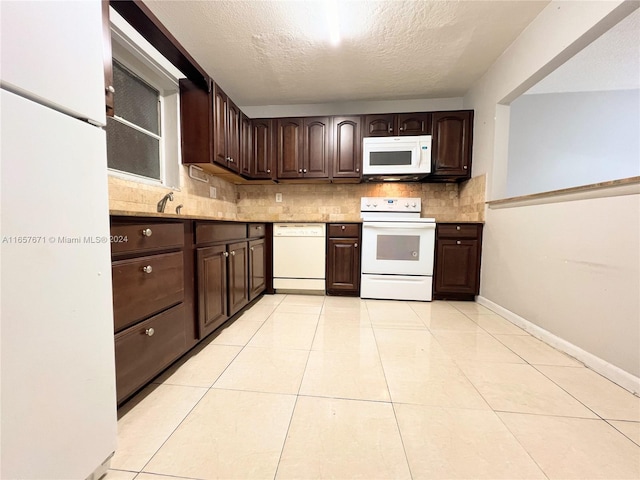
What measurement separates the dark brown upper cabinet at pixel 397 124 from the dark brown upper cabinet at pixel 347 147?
13 cm

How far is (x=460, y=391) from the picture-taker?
119 centimetres

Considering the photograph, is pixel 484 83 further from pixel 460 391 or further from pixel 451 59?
pixel 460 391

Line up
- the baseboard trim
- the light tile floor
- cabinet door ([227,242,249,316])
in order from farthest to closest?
cabinet door ([227,242,249,316]) → the baseboard trim → the light tile floor

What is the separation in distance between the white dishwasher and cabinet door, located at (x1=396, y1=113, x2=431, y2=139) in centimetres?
146

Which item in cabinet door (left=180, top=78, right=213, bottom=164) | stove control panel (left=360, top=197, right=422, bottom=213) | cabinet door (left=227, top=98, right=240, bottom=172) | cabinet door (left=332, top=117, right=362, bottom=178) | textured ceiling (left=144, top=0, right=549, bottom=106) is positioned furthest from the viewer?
stove control panel (left=360, top=197, right=422, bottom=213)

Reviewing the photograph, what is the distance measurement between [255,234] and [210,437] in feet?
6.04

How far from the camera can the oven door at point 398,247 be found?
2635mm

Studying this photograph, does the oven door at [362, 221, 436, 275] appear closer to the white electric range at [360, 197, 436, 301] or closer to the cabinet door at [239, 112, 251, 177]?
the white electric range at [360, 197, 436, 301]

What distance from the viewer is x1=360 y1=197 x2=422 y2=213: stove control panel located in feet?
10.5

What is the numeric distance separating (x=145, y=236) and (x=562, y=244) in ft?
7.75

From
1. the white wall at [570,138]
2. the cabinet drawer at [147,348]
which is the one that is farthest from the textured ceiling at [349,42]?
the cabinet drawer at [147,348]

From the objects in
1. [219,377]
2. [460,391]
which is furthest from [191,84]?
[460,391]

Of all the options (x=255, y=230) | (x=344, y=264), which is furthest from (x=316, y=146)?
(x=344, y=264)

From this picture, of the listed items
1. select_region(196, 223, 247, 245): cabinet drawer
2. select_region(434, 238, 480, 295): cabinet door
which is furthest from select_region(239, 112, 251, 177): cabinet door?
select_region(434, 238, 480, 295): cabinet door
